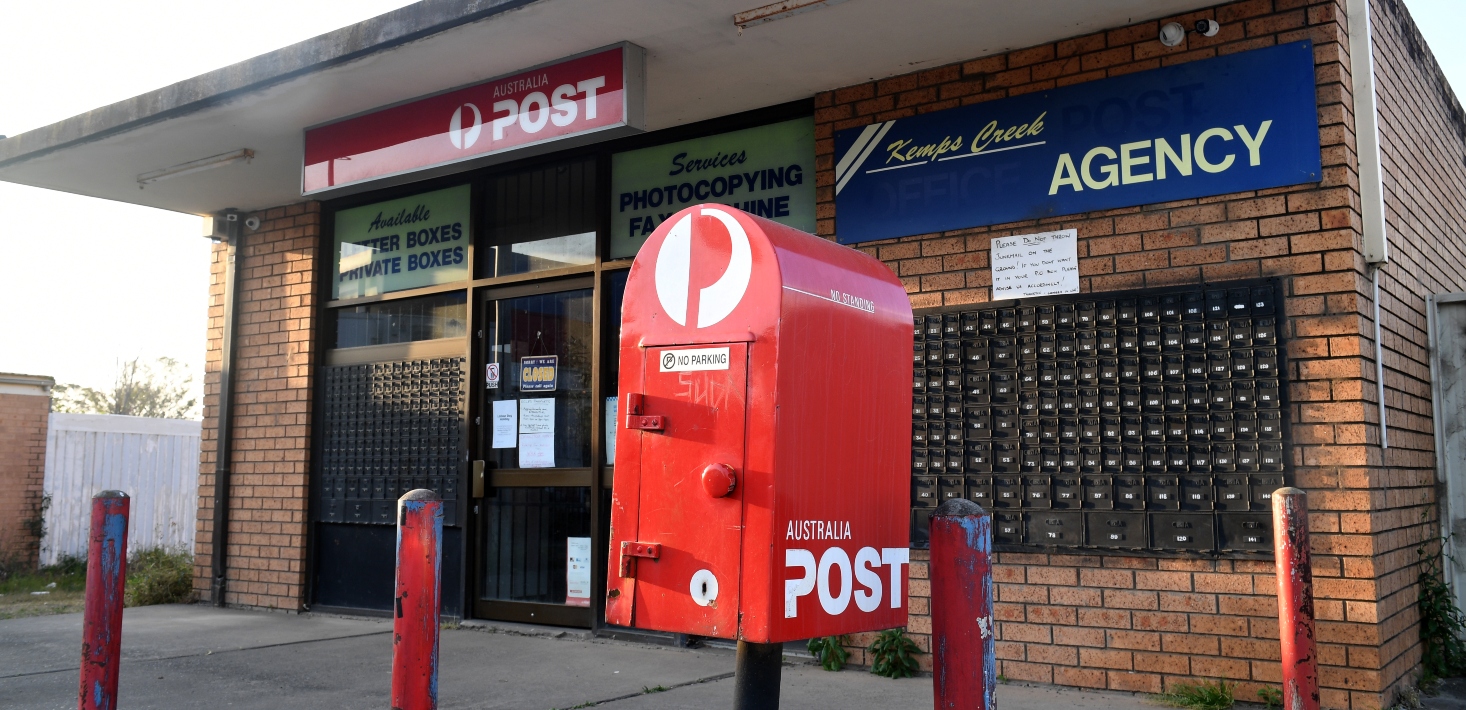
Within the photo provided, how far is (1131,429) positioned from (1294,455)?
68 centimetres

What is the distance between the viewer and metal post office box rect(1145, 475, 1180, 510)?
15.4 feet

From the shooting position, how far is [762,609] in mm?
2463

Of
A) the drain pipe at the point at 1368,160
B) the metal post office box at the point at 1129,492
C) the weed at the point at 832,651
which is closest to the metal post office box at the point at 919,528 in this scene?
the weed at the point at 832,651

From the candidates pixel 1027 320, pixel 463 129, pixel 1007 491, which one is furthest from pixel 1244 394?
pixel 463 129

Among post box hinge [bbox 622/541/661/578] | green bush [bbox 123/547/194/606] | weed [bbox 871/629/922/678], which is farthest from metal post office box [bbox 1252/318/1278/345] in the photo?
green bush [bbox 123/547/194/606]

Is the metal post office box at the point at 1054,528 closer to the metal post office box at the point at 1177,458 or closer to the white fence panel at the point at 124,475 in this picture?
the metal post office box at the point at 1177,458

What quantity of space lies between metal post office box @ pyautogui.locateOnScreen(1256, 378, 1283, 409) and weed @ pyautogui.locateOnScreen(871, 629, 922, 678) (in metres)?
2.05

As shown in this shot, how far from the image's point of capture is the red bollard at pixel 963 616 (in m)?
2.33

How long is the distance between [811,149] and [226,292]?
18.2 feet

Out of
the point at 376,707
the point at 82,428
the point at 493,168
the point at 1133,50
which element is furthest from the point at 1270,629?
the point at 82,428

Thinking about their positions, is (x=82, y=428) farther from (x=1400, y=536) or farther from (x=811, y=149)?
(x=1400, y=536)

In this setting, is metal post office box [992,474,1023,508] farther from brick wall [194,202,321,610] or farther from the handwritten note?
brick wall [194,202,321,610]

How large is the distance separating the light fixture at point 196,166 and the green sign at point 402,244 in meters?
1.17

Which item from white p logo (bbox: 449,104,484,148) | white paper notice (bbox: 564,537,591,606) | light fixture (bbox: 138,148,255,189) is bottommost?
white paper notice (bbox: 564,537,591,606)
